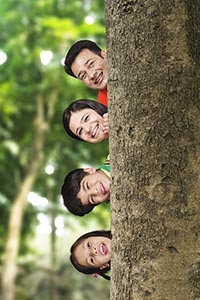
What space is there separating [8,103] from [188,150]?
3.58 m

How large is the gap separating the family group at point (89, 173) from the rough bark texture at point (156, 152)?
294mm

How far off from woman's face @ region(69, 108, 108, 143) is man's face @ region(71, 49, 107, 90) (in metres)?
0.05

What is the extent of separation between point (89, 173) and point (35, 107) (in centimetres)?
360

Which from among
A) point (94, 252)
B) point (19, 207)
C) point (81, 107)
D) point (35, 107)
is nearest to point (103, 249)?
point (94, 252)

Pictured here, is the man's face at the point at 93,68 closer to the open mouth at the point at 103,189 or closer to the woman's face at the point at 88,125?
the woman's face at the point at 88,125

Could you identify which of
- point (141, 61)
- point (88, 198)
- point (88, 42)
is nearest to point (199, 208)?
point (141, 61)

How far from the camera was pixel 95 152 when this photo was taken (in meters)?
4.56

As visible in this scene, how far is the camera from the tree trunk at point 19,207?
3949mm

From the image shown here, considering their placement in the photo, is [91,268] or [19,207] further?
[19,207]

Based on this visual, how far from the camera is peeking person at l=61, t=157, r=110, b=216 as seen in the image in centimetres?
96

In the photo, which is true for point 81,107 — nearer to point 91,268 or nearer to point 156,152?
point 91,268

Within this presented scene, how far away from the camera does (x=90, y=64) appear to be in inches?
39.9

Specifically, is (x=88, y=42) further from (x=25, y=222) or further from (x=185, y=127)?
(x=25, y=222)

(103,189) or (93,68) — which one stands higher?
(93,68)
